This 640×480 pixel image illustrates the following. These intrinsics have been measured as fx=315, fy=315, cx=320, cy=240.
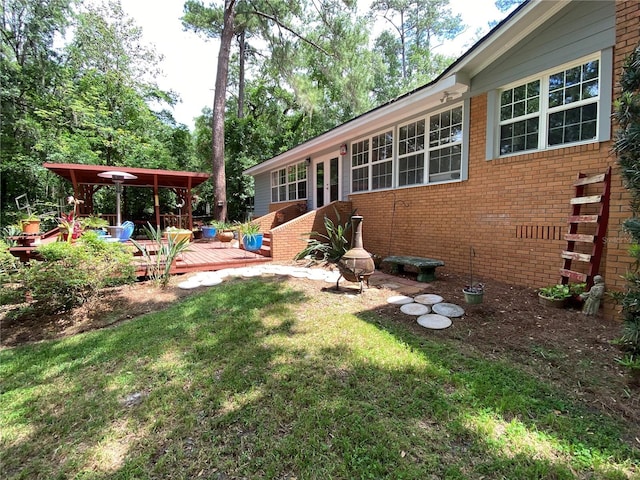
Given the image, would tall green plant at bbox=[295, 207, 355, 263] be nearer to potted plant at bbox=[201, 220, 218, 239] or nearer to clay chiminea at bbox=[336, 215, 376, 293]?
clay chiminea at bbox=[336, 215, 376, 293]

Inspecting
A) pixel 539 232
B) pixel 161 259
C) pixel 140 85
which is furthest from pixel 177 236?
pixel 140 85

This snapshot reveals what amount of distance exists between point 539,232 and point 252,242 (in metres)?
6.64

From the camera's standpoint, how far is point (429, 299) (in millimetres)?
4672

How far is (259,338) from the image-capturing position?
138 inches

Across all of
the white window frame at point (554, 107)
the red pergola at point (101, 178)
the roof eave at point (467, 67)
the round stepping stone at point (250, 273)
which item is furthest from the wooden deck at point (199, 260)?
the white window frame at point (554, 107)

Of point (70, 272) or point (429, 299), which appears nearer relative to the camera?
point (70, 272)

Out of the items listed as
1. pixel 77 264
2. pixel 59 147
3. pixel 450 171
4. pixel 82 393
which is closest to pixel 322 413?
pixel 82 393

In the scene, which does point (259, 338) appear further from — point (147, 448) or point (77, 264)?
point (77, 264)

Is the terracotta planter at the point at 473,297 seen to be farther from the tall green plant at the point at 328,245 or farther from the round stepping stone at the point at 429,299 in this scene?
the tall green plant at the point at 328,245

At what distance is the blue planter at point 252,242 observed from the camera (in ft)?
29.0

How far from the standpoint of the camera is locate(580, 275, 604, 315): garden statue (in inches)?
148

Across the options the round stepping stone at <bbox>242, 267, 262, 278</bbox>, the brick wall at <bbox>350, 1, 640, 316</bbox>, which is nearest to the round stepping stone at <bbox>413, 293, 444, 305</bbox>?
the brick wall at <bbox>350, 1, 640, 316</bbox>

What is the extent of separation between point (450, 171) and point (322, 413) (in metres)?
5.74

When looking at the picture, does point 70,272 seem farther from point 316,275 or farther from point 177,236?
point 316,275
